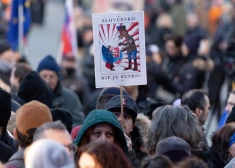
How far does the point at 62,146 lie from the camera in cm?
671

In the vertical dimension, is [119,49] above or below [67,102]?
above

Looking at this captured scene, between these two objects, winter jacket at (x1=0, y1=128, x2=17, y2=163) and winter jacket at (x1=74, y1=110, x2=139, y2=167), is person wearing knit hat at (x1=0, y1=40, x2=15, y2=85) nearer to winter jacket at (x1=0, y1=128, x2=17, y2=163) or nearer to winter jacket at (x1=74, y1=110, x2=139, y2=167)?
winter jacket at (x1=0, y1=128, x2=17, y2=163)

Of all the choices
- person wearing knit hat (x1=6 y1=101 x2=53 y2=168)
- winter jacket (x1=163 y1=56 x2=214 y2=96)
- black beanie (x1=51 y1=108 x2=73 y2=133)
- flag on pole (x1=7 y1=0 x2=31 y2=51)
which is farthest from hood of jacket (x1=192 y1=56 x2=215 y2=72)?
person wearing knit hat (x1=6 y1=101 x2=53 y2=168)

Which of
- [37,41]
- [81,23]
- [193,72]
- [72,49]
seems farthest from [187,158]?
[37,41]

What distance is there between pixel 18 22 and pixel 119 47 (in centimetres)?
946

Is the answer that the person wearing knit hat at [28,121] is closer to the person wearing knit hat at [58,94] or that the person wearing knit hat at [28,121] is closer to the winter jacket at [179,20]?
the person wearing knit hat at [58,94]

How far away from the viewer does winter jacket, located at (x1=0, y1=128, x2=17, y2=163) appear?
27.2 feet

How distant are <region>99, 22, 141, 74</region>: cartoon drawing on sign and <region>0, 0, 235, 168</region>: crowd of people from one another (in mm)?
308

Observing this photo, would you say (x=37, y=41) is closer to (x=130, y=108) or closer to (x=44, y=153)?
(x=130, y=108)

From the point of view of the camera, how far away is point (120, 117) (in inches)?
368

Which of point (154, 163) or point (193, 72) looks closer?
point (154, 163)

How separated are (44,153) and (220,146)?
8.83 ft

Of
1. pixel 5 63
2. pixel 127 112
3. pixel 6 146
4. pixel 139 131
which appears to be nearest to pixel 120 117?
pixel 127 112

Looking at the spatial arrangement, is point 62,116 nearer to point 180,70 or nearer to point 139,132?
point 139,132
